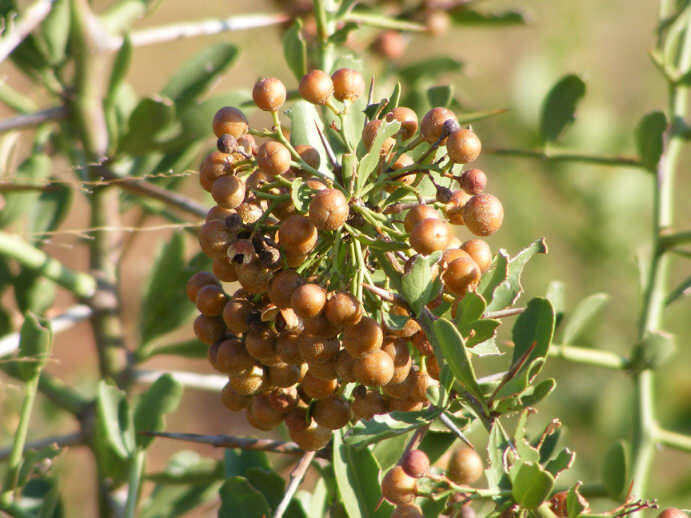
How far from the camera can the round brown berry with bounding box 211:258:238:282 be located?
26.2 inches

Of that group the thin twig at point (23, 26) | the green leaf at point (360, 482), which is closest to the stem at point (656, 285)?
the green leaf at point (360, 482)

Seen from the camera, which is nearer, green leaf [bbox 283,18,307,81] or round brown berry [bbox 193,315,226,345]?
round brown berry [bbox 193,315,226,345]

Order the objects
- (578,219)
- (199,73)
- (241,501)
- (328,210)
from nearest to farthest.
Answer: (328,210), (241,501), (199,73), (578,219)

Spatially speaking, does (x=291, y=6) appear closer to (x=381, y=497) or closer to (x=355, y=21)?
(x=355, y=21)

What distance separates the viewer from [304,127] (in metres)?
Result: 0.74

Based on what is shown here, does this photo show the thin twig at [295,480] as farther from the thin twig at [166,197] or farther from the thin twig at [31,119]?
the thin twig at [31,119]

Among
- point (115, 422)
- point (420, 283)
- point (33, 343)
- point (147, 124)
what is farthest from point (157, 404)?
point (420, 283)

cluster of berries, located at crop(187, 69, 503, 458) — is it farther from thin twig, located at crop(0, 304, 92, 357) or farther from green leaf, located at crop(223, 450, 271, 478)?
thin twig, located at crop(0, 304, 92, 357)

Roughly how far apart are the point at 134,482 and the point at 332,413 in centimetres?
39

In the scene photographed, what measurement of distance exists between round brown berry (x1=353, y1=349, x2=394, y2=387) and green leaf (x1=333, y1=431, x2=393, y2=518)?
0.17m

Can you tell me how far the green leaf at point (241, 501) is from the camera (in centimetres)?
81

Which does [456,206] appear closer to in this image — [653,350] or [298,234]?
[298,234]

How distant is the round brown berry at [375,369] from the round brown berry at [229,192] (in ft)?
0.54

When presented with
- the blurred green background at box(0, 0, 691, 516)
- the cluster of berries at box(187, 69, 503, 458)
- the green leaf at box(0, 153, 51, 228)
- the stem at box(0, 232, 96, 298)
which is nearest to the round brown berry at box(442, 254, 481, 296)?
the cluster of berries at box(187, 69, 503, 458)
